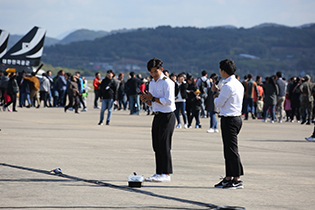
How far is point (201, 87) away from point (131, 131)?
553cm

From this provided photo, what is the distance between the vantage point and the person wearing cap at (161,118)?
25.0ft

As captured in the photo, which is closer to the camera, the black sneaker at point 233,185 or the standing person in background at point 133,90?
the black sneaker at point 233,185

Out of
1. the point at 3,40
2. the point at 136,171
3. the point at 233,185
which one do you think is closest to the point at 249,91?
the point at 136,171

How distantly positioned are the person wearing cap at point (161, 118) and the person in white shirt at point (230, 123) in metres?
0.79

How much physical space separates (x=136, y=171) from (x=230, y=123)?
2026 millimetres

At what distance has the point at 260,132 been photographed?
17203 millimetres

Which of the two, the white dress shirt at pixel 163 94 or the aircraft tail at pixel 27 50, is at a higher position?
the aircraft tail at pixel 27 50

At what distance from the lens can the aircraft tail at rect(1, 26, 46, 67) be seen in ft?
174

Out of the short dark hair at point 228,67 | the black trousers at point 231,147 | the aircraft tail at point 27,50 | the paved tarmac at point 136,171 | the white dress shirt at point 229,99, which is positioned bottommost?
the paved tarmac at point 136,171

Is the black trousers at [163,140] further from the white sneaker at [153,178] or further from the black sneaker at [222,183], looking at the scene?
the black sneaker at [222,183]

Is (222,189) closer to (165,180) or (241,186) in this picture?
(241,186)

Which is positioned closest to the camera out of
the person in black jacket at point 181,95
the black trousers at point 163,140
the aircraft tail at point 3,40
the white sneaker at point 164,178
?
the white sneaker at point 164,178

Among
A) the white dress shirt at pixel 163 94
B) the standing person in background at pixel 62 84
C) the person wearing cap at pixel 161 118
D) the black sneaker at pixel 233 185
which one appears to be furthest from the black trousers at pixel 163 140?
the standing person in background at pixel 62 84

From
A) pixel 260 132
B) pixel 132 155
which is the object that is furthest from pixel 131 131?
pixel 132 155
